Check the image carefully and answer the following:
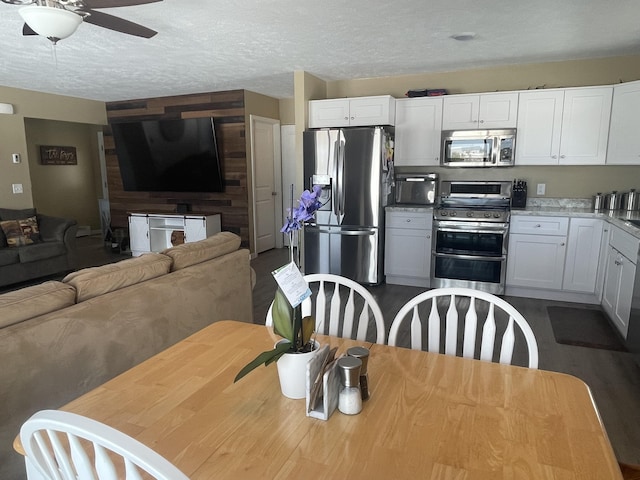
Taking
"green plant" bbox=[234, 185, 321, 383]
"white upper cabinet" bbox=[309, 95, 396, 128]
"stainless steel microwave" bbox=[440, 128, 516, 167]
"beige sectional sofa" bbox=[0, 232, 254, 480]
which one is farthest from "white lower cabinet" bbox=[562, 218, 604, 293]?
"green plant" bbox=[234, 185, 321, 383]

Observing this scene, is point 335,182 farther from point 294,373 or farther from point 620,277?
point 294,373

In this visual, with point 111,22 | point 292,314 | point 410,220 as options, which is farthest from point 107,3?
point 410,220

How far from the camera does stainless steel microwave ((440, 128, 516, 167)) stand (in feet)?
14.9

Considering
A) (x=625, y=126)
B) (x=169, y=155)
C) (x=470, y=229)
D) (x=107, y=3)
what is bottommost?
(x=470, y=229)

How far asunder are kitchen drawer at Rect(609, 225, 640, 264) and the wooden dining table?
2.30 m

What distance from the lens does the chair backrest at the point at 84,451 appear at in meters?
0.66

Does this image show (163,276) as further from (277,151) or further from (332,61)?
(277,151)

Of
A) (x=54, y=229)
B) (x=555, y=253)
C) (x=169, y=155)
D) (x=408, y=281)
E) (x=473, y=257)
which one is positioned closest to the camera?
(x=555, y=253)

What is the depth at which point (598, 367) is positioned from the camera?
294 cm

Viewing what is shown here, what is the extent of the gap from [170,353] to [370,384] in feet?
2.33

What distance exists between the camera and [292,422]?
109 centimetres

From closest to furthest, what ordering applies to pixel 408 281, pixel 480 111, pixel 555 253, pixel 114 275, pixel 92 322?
pixel 92 322
pixel 114 275
pixel 555 253
pixel 480 111
pixel 408 281

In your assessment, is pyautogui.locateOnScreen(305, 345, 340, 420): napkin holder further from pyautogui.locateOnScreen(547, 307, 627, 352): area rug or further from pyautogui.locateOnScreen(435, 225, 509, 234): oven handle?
pyautogui.locateOnScreen(435, 225, 509, 234): oven handle

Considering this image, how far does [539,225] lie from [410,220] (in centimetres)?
127
